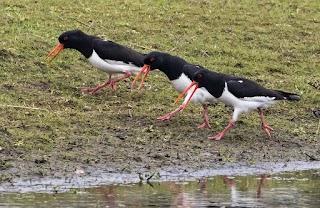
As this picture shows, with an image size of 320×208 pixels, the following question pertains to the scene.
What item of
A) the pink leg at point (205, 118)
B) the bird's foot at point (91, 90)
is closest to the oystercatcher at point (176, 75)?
the pink leg at point (205, 118)

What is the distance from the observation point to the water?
9898 millimetres

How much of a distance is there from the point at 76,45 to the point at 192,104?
6.46 ft

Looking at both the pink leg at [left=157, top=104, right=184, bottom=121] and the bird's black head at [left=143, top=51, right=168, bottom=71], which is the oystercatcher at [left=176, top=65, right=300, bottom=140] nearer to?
the pink leg at [left=157, top=104, right=184, bottom=121]

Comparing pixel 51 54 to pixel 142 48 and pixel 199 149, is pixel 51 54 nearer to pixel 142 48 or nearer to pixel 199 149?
pixel 142 48

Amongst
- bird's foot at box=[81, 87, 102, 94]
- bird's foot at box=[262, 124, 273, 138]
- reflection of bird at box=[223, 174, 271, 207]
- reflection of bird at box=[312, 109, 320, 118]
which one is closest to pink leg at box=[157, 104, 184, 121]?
bird's foot at box=[262, 124, 273, 138]

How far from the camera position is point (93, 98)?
14203mm

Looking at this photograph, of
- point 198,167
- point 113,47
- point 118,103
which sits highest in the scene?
point 113,47

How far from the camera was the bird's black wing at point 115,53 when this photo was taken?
47.8 feet

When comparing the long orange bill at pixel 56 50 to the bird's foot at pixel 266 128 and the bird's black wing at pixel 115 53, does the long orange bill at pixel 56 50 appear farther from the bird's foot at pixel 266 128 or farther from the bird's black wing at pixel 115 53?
the bird's foot at pixel 266 128

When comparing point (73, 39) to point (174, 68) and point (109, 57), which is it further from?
point (174, 68)

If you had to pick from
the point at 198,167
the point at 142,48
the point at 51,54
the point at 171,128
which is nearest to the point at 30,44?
the point at 51,54

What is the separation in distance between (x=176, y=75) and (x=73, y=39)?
1.92 meters

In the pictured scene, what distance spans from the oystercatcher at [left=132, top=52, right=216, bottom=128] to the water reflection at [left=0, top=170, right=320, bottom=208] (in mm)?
1989

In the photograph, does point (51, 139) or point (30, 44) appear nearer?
point (51, 139)
